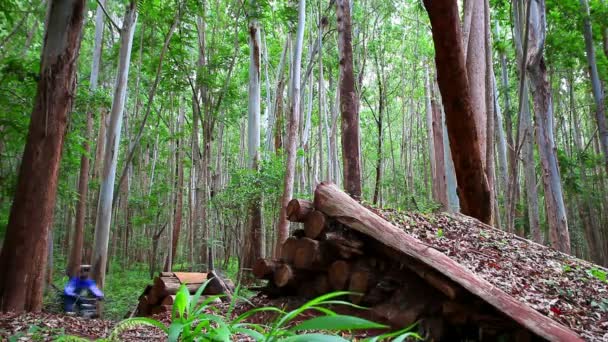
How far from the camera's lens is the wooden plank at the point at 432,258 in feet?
9.48

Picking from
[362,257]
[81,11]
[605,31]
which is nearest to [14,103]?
[81,11]

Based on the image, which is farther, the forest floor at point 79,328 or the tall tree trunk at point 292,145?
the tall tree trunk at point 292,145

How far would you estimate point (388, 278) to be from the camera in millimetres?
3990

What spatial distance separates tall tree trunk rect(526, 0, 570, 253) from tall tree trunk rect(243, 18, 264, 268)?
6167 millimetres

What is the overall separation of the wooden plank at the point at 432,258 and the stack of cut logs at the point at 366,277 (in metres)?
0.02

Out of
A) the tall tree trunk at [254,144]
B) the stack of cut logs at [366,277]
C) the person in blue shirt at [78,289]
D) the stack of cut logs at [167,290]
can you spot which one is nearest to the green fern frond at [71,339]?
the stack of cut logs at [366,277]

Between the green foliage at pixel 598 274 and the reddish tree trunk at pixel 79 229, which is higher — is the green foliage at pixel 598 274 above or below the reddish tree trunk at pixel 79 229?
below

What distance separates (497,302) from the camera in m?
3.07

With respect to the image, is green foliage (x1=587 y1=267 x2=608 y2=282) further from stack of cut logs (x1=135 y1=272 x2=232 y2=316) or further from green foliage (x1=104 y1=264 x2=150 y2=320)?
green foliage (x1=104 y1=264 x2=150 y2=320)

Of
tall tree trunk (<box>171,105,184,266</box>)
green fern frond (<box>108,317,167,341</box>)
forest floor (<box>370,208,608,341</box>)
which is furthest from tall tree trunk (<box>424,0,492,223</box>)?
tall tree trunk (<box>171,105,184,266</box>)

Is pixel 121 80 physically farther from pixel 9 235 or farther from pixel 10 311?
pixel 10 311

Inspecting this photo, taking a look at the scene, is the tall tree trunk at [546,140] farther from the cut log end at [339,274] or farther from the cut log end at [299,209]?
the cut log end at [339,274]

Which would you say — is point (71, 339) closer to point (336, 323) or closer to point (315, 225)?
point (336, 323)

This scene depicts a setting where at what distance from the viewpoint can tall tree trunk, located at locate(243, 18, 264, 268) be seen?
10.7m
